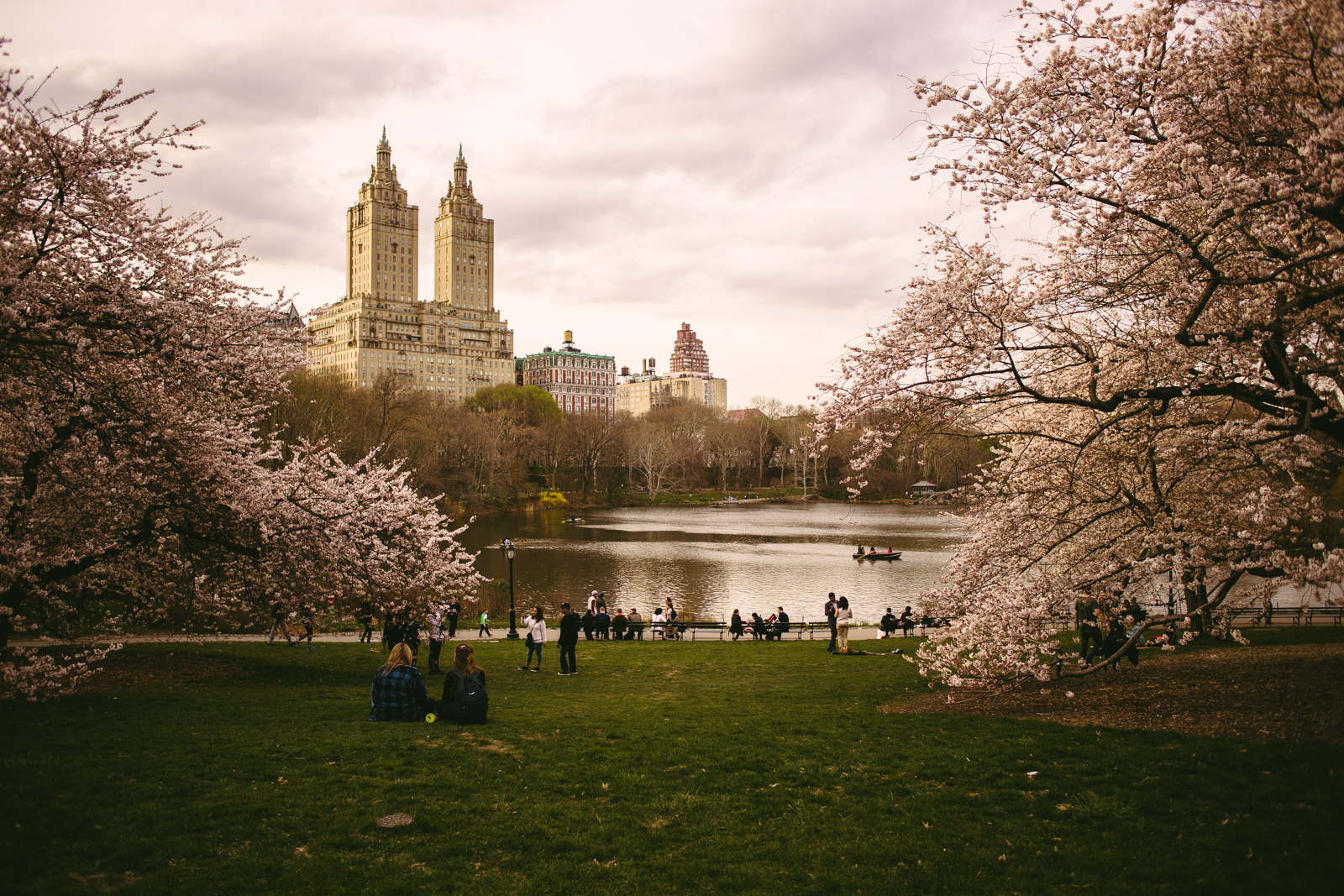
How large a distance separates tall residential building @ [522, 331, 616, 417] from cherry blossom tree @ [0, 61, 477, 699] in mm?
177381

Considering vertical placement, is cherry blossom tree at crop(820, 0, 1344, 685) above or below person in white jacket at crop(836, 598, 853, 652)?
above

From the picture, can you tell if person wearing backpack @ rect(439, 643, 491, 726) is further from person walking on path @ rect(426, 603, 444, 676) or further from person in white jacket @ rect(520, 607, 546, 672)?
person walking on path @ rect(426, 603, 444, 676)

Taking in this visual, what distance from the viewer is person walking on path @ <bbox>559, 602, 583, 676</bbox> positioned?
1460 centimetres

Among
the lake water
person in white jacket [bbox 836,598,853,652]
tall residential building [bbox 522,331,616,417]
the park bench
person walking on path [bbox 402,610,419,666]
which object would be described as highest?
tall residential building [bbox 522,331,616,417]

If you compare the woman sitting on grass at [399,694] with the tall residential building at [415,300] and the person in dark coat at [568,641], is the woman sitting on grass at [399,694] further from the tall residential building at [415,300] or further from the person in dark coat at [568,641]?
the tall residential building at [415,300]

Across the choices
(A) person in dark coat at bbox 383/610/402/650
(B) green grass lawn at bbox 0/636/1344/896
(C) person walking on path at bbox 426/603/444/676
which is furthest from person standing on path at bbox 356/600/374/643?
(B) green grass lawn at bbox 0/636/1344/896

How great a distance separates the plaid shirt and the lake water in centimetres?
1074

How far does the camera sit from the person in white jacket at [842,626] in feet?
58.6

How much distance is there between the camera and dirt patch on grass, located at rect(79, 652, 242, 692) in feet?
37.1

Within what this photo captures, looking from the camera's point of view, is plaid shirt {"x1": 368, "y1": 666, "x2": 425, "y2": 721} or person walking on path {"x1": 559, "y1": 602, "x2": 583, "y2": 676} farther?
person walking on path {"x1": 559, "y1": 602, "x2": 583, "y2": 676}

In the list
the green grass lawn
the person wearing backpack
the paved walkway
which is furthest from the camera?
the paved walkway

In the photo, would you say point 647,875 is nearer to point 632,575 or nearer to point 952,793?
point 952,793

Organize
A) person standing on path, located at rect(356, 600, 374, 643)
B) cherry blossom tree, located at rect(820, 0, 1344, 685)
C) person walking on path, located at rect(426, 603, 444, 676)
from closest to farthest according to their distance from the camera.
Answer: cherry blossom tree, located at rect(820, 0, 1344, 685), person standing on path, located at rect(356, 600, 374, 643), person walking on path, located at rect(426, 603, 444, 676)

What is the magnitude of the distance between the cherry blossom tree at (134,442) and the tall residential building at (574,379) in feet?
582
